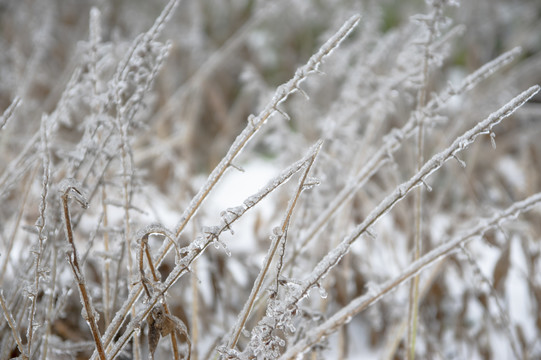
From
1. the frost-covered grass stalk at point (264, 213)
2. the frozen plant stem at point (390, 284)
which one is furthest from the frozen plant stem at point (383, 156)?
the frozen plant stem at point (390, 284)

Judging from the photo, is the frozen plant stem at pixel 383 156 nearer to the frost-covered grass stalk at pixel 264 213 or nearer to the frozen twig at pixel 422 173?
the frost-covered grass stalk at pixel 264 213

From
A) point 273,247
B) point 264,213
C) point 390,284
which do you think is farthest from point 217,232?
point 264,213

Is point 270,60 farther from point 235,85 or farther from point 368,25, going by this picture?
point 368,25

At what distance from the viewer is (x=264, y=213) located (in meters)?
1.39

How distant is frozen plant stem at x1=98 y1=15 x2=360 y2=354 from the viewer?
0.40 metres

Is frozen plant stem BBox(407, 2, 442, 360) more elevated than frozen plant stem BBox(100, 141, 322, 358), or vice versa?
frozen plant stem BBox(407, 2, 442, 360)

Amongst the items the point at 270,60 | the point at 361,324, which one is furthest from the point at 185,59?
the point at 361,324

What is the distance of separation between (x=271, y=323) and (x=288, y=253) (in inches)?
9.1

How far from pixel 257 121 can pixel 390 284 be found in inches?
7.6

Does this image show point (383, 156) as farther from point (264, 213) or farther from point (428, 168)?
point (264, 213)

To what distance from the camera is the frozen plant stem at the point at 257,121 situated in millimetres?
396

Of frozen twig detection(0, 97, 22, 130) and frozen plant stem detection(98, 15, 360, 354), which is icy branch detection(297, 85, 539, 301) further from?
frozen twig detection(0, 97, 22, 130)

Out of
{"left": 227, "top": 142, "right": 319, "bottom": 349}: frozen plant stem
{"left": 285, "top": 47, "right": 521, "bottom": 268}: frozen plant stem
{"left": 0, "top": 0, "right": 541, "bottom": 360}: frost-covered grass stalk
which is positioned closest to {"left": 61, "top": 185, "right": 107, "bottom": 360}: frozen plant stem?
{"left": 0, "top": 0, "right": 541, "bottom": 360}: frost-covered grass stalk

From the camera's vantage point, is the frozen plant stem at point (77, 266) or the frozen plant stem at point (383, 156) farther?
the frozen plant stem at point (383, 156)
